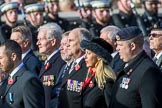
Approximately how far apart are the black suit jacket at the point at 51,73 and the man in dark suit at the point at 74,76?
1.69ft

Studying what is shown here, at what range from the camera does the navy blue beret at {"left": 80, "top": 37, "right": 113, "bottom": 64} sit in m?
9.84

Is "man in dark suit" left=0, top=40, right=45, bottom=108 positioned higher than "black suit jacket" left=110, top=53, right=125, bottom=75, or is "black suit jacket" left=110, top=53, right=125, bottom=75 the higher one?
"man in dark suit" left=0, top=40, right=45, bottom=108

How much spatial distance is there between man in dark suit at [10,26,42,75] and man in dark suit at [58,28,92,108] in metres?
0.93

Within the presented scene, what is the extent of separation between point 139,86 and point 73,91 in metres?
1.53

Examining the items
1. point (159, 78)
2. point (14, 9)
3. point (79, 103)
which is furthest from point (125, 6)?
point (159, 78)

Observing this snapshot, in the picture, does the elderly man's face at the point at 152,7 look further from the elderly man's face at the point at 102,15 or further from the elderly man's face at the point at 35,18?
the elderly man's face at the point at 35,18

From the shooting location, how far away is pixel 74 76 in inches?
413

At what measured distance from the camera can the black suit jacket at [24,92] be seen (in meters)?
9.62

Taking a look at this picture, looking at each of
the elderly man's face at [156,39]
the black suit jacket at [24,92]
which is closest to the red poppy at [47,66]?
the elderly man's face at [156,39]

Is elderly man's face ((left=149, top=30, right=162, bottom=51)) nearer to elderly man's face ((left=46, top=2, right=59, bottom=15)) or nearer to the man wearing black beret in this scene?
the man wearing black beret

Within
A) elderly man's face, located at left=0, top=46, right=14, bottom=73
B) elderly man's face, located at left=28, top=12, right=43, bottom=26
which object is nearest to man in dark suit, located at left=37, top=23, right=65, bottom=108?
elderly man's face, located at left=0, top=46, right=14, bottom=73

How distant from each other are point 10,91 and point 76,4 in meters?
8.55

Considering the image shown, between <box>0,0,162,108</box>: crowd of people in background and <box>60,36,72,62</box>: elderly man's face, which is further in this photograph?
<box>60,36,72,62</box>: elderly man's face

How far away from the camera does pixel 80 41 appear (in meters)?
10.8
